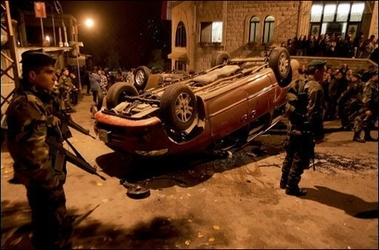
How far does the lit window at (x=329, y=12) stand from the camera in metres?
15.1

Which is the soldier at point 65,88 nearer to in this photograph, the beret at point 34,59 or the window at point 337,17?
the beret at point 34,59

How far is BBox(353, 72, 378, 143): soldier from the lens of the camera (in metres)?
6.98

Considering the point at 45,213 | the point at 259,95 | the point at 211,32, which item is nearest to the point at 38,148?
the point at 45,213

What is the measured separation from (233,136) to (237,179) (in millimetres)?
1388

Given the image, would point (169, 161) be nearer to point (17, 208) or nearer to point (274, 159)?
point (274, 159)

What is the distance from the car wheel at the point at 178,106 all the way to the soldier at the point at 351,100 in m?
5.47

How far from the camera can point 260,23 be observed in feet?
49.9

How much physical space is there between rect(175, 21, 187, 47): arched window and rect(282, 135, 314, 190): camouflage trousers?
16.3 m

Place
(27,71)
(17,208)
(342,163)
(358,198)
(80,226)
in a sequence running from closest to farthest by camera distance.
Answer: (27,71) → (80,226) → (17,208) → (358,198) → (342,163)

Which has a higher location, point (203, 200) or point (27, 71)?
point (27, 71)

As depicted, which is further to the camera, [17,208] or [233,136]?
[233,136]

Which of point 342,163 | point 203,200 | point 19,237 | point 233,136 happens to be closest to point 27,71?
point 19,237

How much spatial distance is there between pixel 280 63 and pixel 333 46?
7661 millimetres

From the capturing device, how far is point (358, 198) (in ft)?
14.6
